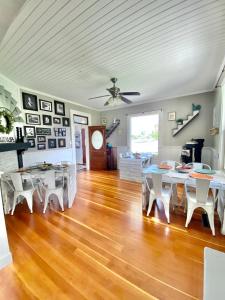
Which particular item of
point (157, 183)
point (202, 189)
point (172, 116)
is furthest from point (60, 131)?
point (202, 189)

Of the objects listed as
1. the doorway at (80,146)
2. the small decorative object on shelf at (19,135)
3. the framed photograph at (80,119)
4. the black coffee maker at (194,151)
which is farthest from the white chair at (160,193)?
the doorway at (80,146)

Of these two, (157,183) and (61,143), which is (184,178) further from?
(61,143)

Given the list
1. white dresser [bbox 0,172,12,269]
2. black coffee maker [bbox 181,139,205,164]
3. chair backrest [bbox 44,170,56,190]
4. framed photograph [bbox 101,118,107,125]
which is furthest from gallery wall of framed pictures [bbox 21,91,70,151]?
black coffee maker [bbox 181,139,205,164]

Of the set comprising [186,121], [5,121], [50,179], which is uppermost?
[186,121]

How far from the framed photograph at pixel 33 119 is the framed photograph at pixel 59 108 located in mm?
680

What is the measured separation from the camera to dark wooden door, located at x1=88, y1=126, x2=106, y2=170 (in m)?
5.90

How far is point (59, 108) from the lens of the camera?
15.3 ft

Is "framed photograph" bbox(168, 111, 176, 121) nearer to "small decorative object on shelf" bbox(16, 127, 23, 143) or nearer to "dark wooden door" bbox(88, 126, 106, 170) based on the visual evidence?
"dark wooden door" bbox(88, 126, 106, 170)

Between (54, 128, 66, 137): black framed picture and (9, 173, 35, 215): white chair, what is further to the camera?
(54, 128, 66, 137): black framed picture

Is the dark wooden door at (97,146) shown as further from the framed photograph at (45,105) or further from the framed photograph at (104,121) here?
the framed photograph at (45,105)

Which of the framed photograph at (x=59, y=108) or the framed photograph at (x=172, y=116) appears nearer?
the framed photograph at (x=59, y=108)

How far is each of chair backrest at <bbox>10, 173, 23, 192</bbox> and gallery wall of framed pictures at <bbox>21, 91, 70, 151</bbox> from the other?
61.4 inches

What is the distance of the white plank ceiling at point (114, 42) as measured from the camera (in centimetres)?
151

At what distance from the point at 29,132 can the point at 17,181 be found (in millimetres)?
1737
